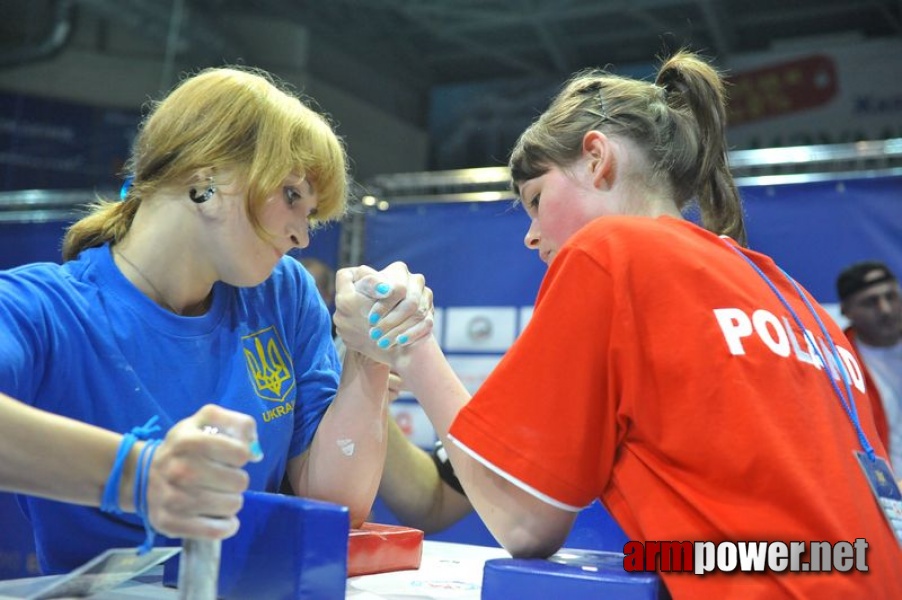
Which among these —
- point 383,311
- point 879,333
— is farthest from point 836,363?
point 879,333

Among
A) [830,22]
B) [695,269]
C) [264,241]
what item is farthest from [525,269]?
[830,22]

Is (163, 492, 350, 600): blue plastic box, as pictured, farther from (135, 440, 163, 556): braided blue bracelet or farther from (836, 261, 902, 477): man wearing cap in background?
(836, 261, 902, 477): man wearing cap in background

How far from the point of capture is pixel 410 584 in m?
1.20

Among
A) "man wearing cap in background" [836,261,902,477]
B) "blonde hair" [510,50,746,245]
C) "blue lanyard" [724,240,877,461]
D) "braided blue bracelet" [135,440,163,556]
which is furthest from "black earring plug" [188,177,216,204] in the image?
"man wearing cap in background" [836,261,902,477]

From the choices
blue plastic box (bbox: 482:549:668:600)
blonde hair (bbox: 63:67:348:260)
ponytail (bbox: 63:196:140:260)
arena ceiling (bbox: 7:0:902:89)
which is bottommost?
blue plastic box (bbox: 482:549:668:600)

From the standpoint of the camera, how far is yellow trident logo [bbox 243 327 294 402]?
4.30 ft

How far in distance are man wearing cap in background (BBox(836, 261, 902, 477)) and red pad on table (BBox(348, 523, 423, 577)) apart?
7.07 feet

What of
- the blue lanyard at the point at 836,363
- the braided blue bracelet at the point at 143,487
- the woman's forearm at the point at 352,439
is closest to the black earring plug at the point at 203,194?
the woman's forearm at the point at 352,439

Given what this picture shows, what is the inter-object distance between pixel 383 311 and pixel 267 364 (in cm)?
24

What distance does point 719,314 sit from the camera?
97 centimetres

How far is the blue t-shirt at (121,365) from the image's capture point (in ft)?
3.53

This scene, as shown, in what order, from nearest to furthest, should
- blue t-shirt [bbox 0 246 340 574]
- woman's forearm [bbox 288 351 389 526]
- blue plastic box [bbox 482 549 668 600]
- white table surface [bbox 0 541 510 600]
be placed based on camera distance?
blue plastic box [bbox 482 549 668 600]
white table surface [bbox 0 541 510 600]
blue t-shirt [bbox 0 246 340 574]
woman's forearm [bbox 288 351 389 526]

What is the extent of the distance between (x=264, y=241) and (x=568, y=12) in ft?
22.2

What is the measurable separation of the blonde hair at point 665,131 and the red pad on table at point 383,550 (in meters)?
0.57
